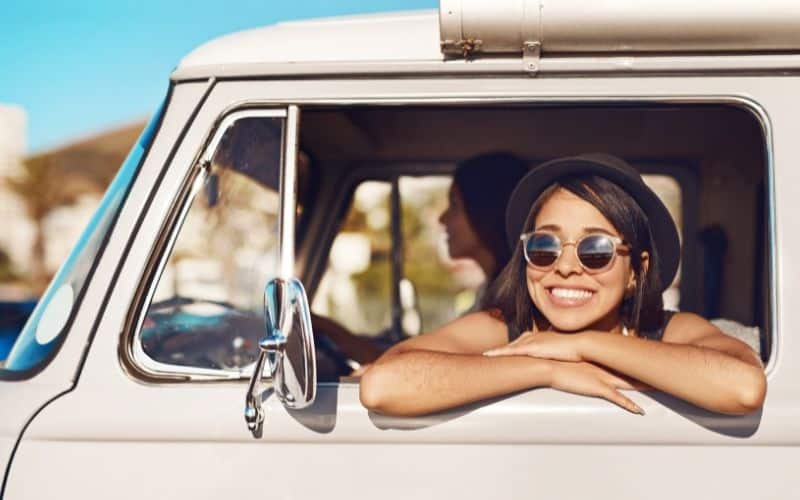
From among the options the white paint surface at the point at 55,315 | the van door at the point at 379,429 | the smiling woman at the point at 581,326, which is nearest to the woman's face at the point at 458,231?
the smiling woman at the point at 581,326

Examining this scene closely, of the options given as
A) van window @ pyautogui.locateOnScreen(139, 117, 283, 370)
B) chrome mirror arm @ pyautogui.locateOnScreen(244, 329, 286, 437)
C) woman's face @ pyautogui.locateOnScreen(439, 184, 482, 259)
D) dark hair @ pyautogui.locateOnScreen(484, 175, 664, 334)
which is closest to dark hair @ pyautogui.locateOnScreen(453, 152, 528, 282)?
woman's face @ pyautogui.locateOnScreen(439, 184, 482, 259)

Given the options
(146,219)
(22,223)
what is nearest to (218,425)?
(146,219)

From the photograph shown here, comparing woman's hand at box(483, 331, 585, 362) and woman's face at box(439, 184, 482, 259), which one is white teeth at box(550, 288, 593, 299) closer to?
woman's hand at box(483, 331, 585, 362)

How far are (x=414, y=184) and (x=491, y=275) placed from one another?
1.83 feet

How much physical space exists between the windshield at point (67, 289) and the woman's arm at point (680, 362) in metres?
0.90

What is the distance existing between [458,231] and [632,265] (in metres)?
1.39

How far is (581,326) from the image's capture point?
2.25 m

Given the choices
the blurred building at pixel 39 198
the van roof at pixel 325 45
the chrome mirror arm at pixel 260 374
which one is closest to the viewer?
the chrome mirror arm at pixel 260 374

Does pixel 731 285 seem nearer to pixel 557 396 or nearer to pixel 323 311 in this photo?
pixel 323 311

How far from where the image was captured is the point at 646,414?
1937mm

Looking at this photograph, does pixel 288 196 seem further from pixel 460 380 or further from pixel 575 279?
pixel 575 279

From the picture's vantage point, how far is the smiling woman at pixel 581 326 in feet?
6.35

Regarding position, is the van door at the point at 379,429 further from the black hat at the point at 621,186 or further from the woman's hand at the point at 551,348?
the black hat at the point at 621,186

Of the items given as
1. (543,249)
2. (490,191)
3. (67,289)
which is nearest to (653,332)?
(543,249)
